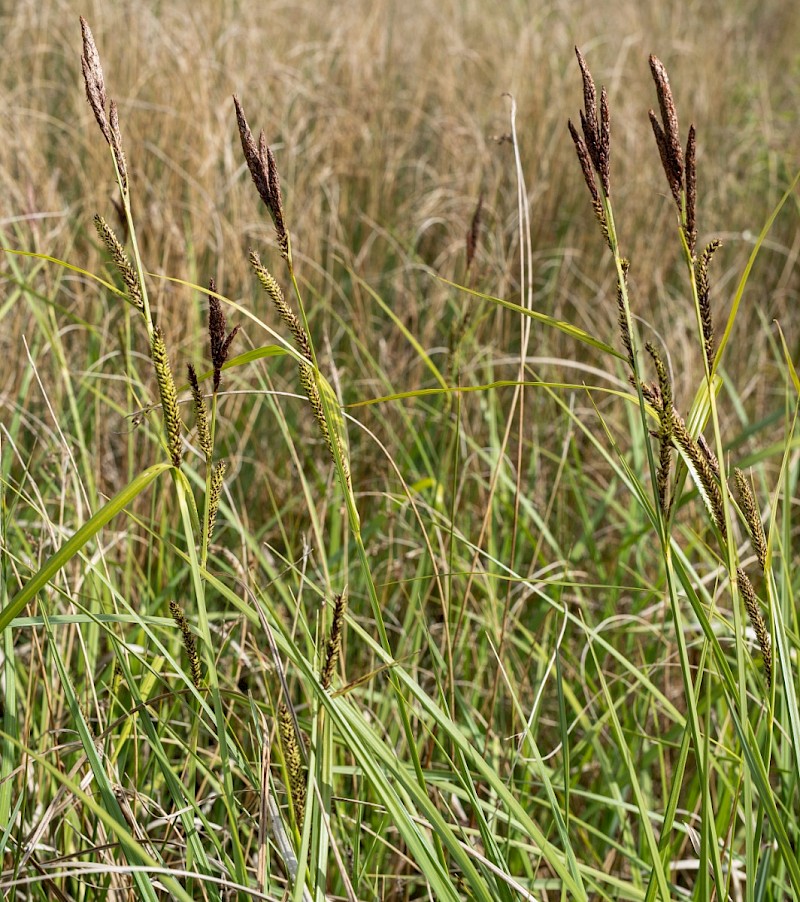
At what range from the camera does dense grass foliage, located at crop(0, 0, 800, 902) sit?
1.87 feet

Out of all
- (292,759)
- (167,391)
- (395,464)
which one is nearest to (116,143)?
(167,391)

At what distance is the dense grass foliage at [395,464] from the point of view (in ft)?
1.87

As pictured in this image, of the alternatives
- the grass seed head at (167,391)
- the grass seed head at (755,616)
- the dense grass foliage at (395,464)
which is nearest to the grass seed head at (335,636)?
the dense grass foliage at (395,464)

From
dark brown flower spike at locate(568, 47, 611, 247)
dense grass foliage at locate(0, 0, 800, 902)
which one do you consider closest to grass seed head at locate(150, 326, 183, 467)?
dense grass foliage at locate(0, 0, 800, 902)

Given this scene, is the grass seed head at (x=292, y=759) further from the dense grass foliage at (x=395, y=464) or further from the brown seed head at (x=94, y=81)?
the brown seed head at (x=94, y=81)

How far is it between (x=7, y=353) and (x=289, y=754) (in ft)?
4.46

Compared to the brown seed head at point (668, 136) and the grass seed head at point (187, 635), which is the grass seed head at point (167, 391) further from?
the brown seed head at point (668, 136)

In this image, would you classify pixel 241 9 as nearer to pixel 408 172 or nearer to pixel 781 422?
pixel 408 172

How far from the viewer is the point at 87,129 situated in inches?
88.3

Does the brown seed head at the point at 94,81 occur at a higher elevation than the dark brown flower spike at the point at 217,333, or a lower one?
higher

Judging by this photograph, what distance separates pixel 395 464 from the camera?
96cm

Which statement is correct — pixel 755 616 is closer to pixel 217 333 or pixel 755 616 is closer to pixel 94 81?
pixel 217 333

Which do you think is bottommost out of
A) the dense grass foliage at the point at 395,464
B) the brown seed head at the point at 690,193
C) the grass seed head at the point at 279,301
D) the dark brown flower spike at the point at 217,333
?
the dense grass foliage at the point at 395,464

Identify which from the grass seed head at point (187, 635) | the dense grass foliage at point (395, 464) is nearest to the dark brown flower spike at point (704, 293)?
the dense grass foliage at point (395, 464)
